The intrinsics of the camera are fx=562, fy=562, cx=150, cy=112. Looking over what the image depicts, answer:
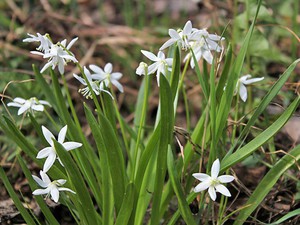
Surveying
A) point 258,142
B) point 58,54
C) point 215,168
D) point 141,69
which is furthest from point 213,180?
point 58,54

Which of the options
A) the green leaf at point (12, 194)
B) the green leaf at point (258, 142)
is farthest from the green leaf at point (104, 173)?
the green leaf at point (258, 142)

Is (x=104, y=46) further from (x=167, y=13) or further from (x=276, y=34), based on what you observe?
(x=276, y=34)

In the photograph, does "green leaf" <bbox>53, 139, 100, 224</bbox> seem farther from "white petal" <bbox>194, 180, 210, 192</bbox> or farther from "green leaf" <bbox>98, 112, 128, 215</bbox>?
"white petal" <bbox>194, 180, 210, 192</bbox>

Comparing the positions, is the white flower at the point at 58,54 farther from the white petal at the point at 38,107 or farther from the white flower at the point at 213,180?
the white flower at the point at 213,180

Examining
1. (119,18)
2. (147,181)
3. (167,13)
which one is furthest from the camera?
(119,18)

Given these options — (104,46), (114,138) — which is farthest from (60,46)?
(104,46)

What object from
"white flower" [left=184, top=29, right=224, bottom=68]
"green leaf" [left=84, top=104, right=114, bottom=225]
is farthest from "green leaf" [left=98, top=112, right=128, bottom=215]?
"white flower" [left=184, top=29, right=224, bottom=68]

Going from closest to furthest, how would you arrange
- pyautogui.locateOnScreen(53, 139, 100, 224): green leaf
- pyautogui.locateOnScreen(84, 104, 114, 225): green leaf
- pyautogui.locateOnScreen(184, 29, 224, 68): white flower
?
pyautogui.locateOnScreen(53, 139, 100, 224): green leaf
pyautogui.locateOnScreen(84, 104, 114, 225): green leaf
pyautogui.locateOnScreen(184, 29, 224, 68): white flower

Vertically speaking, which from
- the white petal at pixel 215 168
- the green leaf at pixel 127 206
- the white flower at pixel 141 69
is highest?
the white flower at pixel 141 69
